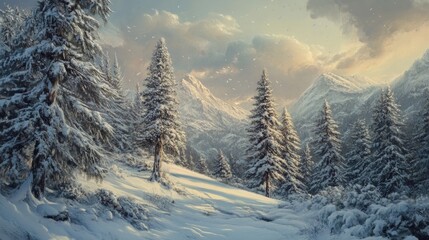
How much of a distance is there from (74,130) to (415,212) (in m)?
10.8

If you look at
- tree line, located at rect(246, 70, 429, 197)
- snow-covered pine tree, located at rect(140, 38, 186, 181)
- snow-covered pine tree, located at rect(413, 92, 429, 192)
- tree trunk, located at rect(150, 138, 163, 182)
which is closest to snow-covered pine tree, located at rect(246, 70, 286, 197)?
tree line, located at rect(246, 70, 429, 197)

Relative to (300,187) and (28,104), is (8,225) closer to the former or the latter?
(28,104)

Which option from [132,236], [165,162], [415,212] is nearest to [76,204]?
[132,236]

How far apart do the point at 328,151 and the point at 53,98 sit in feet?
119

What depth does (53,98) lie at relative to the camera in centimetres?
1174

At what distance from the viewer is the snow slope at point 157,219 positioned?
9117mm

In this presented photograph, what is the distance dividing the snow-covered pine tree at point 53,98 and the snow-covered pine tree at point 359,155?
34335mm

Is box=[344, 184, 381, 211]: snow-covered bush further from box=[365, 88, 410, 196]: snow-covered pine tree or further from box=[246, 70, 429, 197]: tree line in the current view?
box=[365, 88, 410, 196]: snow-covered pine tree

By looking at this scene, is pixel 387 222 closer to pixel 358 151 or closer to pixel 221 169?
pixel 358 151

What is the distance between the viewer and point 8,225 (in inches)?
328

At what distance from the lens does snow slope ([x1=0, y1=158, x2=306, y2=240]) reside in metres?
9.12

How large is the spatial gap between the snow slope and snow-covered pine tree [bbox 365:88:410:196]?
685 inches

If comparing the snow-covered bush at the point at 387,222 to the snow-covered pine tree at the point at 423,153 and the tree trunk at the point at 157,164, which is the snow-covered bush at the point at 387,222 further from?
the snow-covered pine tree at the point at 423,153

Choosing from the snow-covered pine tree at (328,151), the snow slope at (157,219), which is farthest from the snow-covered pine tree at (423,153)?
the snow slope at (157,219)
